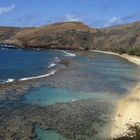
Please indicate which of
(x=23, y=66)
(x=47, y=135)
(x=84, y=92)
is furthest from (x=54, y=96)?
(x=23, y=66)

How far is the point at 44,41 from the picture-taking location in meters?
178

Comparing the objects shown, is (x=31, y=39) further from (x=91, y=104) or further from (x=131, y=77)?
(x=91, y=104)

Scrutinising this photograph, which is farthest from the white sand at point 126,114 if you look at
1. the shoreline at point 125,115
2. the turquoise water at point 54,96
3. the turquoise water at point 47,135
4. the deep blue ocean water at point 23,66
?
the deep blue ocean water at point 23,66

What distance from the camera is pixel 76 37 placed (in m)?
178

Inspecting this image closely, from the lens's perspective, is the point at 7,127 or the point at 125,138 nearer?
the point at 125,138

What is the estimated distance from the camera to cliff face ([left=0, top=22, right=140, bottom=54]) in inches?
6348

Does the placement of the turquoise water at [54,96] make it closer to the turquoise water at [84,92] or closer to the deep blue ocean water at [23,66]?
the turquoise water at [84,92]

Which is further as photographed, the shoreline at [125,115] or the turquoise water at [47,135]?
the shoreline at [125,115]

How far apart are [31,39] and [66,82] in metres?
131

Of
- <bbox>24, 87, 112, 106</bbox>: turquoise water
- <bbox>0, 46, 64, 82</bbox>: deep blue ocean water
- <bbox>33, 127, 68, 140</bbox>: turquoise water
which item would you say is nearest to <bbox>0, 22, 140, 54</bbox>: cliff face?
<bbox>0, 46, 64, 82</bbox>: deep blue ocean water

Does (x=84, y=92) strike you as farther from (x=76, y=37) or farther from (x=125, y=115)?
(x=76, y=37)

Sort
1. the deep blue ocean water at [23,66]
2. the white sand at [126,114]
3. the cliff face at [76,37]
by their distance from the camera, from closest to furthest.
A: the white sand at [126,114] < the deep blue ocean water at [23,66] < the cliff face at [76,37]

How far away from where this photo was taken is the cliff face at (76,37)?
161 m

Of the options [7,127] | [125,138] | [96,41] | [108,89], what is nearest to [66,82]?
[108,89]
